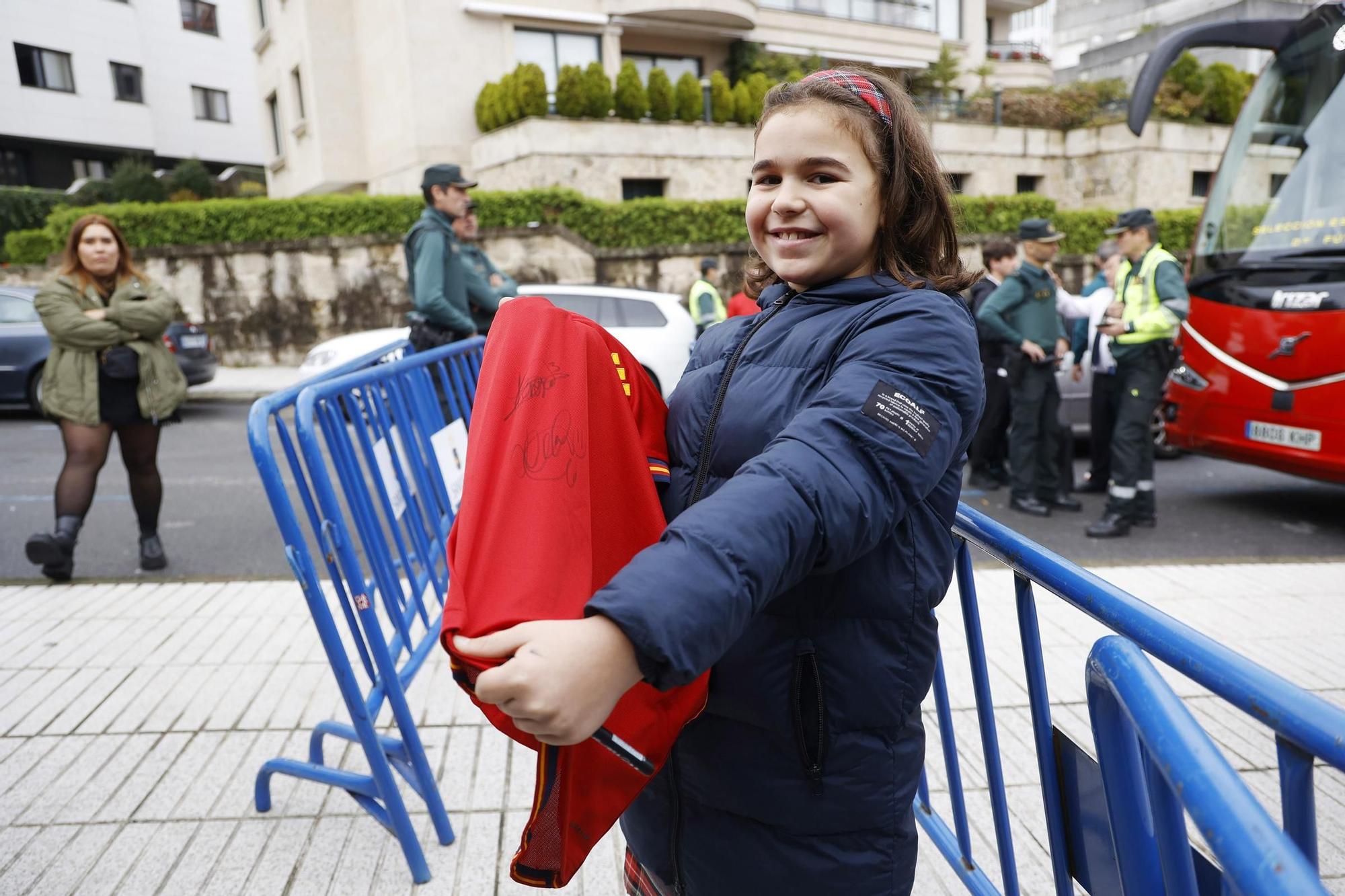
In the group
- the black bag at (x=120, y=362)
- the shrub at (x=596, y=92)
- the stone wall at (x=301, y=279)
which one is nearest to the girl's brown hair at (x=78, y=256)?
the black bag at (x=120, y=362)

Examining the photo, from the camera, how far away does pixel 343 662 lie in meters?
2.31

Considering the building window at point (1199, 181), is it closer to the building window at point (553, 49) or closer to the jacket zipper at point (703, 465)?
the building window at point (553, 49)

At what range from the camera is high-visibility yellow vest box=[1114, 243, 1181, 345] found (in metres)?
5.78

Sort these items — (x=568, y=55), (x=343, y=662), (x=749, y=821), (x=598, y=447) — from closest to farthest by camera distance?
(x=598, y=447)
(x=749, y=821)
(x=343, y=662)
(x=568, y=55)

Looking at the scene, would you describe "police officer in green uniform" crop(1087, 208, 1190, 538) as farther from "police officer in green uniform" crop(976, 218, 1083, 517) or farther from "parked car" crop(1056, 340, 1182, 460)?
"parked car" crop(1056, 340, 1182, 460)

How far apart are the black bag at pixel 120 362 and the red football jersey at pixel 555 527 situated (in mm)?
4547

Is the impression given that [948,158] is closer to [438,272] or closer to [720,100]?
[720,100]

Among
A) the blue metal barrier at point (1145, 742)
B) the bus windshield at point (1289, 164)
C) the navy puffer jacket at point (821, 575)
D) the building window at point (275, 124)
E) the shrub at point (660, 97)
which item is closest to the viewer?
the blue metal barrier at point (1145, 742)

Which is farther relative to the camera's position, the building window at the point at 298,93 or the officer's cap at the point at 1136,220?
the building window at the point at 298,93

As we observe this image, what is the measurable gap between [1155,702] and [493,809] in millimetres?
2255

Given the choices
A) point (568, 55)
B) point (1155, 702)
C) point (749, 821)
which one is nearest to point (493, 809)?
point (749, 821)

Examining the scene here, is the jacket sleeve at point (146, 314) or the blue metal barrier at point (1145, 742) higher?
the jacket sleeve at point (146, 314)

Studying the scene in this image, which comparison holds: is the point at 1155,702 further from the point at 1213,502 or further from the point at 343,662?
the point at 1213,502

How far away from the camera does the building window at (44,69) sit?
28.8 m
